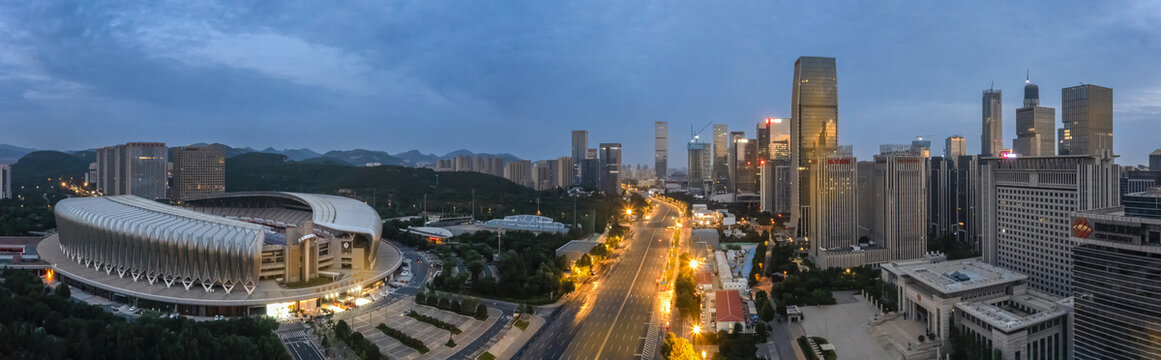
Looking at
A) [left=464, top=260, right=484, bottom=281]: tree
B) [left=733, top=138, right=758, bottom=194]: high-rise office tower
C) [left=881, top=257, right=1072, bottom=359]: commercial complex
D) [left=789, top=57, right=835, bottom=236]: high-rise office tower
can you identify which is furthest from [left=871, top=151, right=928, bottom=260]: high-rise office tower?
[left=733, top=138, right=758, bottom=194]: high-rise office tower

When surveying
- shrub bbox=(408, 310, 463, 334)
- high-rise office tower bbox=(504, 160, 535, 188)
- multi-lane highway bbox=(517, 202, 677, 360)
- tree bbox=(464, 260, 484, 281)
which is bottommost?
multi-lane highway bbox=(517, 202, 677, 360)

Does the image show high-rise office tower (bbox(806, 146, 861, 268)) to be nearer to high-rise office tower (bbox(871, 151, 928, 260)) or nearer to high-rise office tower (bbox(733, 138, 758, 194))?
high-rise office tower (bbox(871, 151, 928, 260))

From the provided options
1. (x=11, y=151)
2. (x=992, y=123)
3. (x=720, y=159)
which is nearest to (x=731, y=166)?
(x=720, y=159)

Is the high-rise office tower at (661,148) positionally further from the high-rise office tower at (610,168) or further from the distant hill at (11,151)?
the distant hill at (11,151)

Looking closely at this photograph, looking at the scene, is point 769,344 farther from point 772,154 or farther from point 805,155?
point 772,154

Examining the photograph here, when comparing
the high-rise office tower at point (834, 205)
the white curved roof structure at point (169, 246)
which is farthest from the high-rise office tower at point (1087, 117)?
the white curved roof structure at point (169, 246)

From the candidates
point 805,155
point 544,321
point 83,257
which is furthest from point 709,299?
point 83,257
